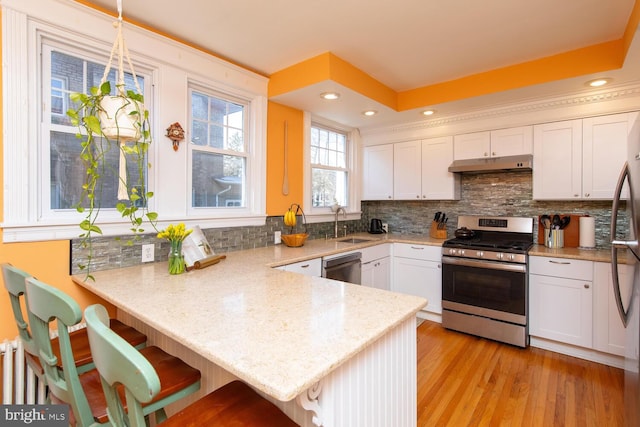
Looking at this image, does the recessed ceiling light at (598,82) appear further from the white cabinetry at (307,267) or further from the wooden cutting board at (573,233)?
the white cabinetry at (307,267)

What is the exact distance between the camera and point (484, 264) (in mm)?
2848

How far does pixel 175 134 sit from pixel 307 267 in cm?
139

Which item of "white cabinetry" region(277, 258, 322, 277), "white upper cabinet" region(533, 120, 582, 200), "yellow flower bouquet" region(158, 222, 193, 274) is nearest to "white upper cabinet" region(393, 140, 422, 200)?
"white upper cabinet" region(533, 120, 582, 200)

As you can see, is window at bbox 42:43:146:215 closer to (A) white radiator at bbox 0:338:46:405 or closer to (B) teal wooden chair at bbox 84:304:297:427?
(A) white radiator at bbox 0:338:46:405

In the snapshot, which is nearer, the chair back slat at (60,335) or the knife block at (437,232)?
the chair back slat at (60,335)

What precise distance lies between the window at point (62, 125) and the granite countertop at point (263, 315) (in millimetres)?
512

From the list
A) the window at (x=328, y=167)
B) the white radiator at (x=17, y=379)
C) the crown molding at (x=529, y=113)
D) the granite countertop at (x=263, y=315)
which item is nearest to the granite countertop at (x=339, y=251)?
the granite countertop at (x=263, y=315)

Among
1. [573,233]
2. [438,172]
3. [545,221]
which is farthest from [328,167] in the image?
[573,233]

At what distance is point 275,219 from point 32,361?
1947 mm

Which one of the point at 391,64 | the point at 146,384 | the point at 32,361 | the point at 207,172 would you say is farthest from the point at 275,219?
the point at 146,384

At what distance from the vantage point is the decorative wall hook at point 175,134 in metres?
2.21

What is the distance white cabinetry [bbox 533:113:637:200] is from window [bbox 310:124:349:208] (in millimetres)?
2041

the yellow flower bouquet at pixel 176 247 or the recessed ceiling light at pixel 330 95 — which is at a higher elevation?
the recessed ceiling light at pixel 330 95

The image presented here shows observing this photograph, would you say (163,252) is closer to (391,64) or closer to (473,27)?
(391,64)
